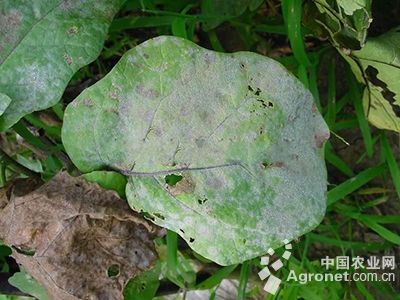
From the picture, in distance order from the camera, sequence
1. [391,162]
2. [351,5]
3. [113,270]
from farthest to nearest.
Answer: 1. [391,162]
2. [113,270]
3. [351,5]

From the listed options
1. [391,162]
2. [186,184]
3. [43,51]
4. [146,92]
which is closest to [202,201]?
[186,184]

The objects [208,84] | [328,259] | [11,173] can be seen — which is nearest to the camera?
[208,84]

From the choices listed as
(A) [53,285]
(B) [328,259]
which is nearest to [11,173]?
(A) [53,285]

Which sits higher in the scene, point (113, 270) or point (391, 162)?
point (113, 270)

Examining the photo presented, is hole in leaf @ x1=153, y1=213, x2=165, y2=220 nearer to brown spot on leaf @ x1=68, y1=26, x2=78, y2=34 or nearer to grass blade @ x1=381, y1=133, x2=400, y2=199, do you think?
brown spot on leaf @ x1=68, y1=26, x2=78, y2=34

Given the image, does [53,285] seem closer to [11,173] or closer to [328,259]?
[11,173]

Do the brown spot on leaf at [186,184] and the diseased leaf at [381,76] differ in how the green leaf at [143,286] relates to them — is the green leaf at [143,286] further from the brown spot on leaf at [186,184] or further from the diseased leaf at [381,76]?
the diseased leaf at [381,76]

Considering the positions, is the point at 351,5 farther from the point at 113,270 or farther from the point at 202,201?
the point at 113,270
